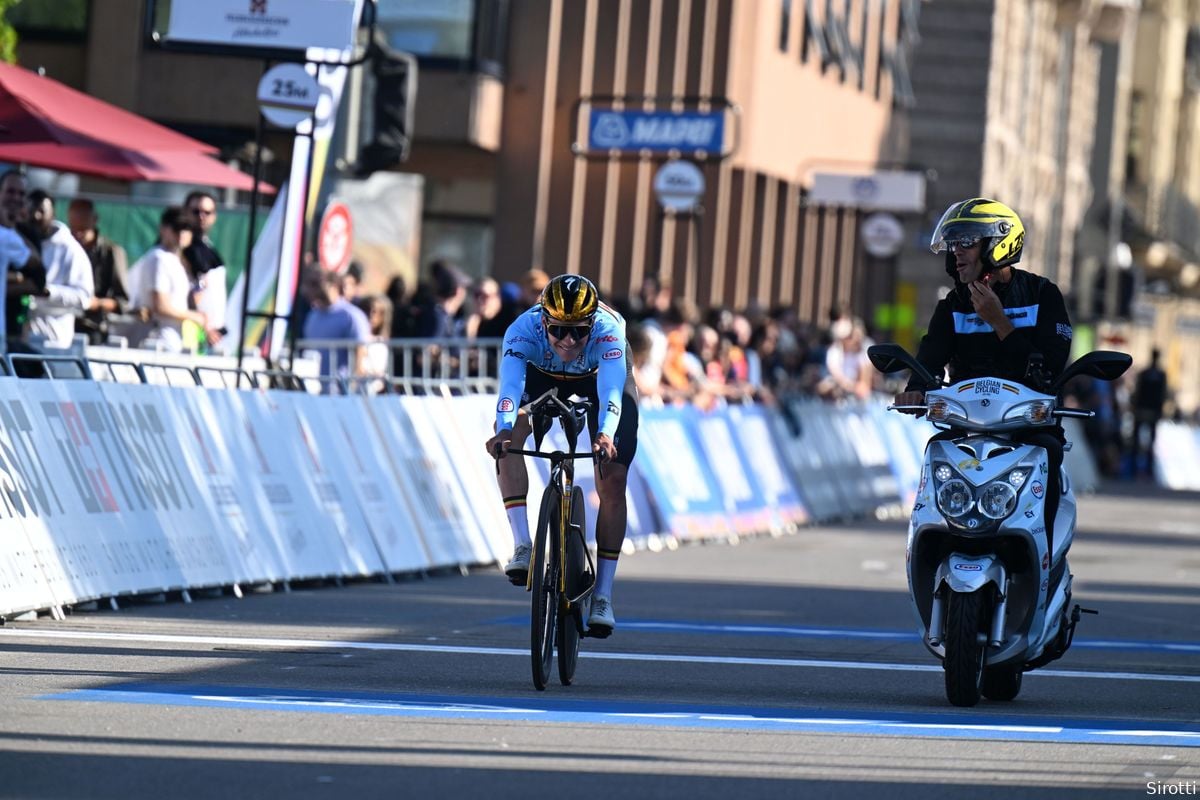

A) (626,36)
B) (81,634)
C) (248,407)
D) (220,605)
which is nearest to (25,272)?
(248,407)

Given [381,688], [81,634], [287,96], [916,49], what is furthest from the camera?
[916,49]

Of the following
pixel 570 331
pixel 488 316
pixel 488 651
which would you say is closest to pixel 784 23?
pixel 488 316

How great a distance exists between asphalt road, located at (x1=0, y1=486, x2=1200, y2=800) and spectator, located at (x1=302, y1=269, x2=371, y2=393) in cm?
475

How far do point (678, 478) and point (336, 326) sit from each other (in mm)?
3172

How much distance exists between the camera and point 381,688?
10.8 m

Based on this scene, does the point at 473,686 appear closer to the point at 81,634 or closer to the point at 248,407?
the point at 81,634

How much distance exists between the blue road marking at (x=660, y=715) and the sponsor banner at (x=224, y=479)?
15.0ft

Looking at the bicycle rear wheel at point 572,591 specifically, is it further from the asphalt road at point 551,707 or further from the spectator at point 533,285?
the spectator at point 533,285

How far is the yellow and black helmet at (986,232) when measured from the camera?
11156 millimetres

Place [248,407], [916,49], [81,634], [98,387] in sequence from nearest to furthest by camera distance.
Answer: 1. [81,634]
2. [98,387]
3. [248,407]
4. [916,49]

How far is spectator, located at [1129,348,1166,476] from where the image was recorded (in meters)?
48.0

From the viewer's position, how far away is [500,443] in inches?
443

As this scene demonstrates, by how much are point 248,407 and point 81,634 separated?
3.50 m

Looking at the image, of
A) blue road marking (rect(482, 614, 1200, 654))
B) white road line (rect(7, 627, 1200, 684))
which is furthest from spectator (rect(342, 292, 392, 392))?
white road line (rect(7, 627, 1200, 684))
